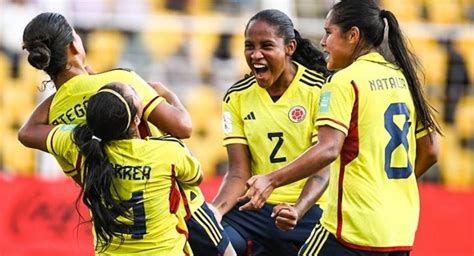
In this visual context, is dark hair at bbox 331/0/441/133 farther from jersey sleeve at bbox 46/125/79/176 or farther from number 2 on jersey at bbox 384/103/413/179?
jersey sleeve at bbox 46/125/79/176

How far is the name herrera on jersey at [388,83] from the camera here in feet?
16.3

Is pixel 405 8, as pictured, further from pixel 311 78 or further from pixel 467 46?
pixel 311 78

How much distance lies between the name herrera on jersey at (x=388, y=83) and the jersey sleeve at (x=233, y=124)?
137cm

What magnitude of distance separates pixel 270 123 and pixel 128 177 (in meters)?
1.22

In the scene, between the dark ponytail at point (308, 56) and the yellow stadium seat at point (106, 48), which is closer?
the dark ponytail at point (308, 56)

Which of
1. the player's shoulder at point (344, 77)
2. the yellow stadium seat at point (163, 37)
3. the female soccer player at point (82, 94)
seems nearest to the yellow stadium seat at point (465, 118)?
the yellow stadium seat at point (163, 37)

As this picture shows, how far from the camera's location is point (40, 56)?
217 inches

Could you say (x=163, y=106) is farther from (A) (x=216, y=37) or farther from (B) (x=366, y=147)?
(A) (x=216, y=37)

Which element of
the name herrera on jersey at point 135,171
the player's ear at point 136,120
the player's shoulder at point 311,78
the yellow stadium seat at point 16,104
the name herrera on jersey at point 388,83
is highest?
the name herrera on jersey at point 388,83

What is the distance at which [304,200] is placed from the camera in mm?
5832

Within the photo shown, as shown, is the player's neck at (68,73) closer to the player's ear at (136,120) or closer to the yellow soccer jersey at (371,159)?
the player's ear at (136,120)

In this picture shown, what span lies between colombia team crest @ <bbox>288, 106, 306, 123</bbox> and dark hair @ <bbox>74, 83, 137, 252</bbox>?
123 centimetres

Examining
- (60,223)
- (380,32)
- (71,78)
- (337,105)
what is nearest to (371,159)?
(337,105)

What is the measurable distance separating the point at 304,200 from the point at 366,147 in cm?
95
